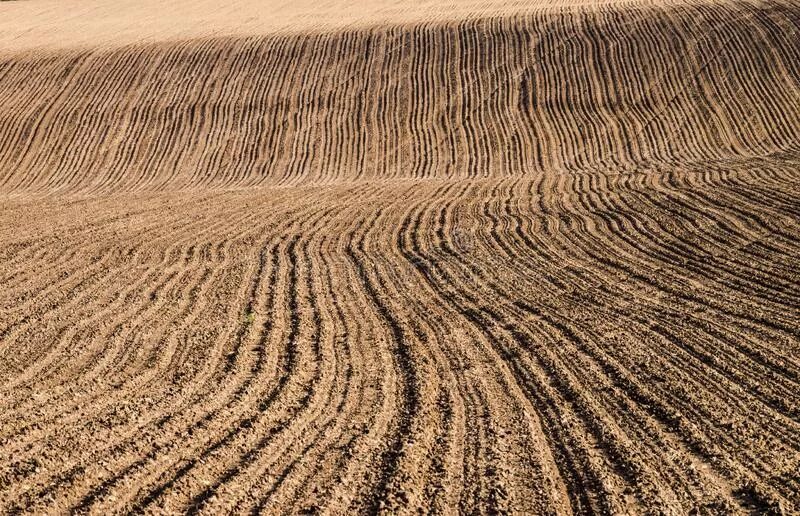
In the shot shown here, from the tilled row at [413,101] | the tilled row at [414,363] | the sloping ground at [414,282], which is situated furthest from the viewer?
the tilled row at [413,101]

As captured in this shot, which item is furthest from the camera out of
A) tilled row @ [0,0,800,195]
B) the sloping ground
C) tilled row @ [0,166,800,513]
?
tilled row @ [0,0,800,195]

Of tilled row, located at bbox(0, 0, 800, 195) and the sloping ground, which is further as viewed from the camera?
tilled row, located at bbox(0, 0, 800, 195)

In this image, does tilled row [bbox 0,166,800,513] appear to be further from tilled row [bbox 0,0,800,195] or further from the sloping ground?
tilled row [bbox 0,0,800,195]

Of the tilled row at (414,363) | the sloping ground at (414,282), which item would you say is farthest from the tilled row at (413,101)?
the tilled row at (414,363)

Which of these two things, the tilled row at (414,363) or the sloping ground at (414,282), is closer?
the tilled row at (414,363)

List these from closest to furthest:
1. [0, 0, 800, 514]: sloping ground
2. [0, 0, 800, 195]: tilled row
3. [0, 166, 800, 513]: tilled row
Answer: [0, 166, 800, 513]: tilled row < [0, 0, 800, 514]: sloping ground < [0, 0, 800, 195]: tilled row

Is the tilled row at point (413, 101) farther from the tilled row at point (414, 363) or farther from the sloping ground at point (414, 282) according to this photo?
the tilled row at point (414, 363)

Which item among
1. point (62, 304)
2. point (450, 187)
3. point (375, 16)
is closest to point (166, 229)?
point (62, 304)

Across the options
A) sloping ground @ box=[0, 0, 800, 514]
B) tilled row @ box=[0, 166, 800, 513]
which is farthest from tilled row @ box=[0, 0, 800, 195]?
tilled row @ box=[0, 166, 800, 513]
